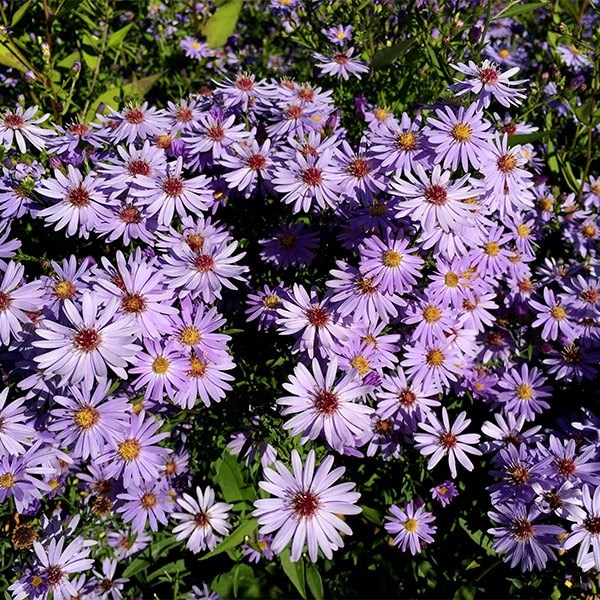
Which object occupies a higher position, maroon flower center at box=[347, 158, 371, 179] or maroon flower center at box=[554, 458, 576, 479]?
maroon flower center at box=[347, 158, 371, 179]

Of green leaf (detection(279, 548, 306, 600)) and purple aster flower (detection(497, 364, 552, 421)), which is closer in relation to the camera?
green leaf (detection(279, 548, 306, 600))

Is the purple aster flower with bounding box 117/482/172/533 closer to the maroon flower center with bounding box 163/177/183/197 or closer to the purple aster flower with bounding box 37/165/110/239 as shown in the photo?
the purple aster flower with bounding box 37/165/110/239

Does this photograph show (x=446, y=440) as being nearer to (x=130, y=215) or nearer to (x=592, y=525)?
(x=592, y=525)

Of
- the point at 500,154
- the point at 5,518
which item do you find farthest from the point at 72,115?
the point at 500,154

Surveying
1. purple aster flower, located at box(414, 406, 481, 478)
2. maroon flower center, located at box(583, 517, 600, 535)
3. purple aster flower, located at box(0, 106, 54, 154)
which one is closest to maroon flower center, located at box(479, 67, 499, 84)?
purple aster flower, located at box(414, 406, 481, 478)

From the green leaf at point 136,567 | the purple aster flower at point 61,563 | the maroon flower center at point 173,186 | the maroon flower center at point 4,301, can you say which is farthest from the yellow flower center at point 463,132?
the green leaf at point 136,567

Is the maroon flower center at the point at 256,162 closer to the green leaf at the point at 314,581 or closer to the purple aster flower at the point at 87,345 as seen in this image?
the purple aster flower at the point at 87,345

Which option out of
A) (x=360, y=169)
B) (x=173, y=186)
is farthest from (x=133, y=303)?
(x=360, y=169)

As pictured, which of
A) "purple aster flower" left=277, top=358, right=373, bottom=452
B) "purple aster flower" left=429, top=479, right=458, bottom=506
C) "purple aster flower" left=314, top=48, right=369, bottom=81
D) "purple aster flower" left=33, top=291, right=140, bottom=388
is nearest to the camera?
"purple aster flower" left=33, top=291, right=140, bottom=388

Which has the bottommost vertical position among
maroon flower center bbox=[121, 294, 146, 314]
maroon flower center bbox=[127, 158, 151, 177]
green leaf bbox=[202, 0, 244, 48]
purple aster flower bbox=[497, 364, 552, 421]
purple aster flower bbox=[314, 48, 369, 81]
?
purple aster flower bbox=[497, 364, 552, 421]
